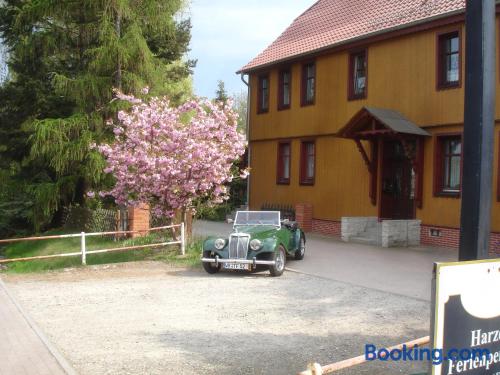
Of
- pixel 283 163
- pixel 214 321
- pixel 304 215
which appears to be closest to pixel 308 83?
pixel 283 163

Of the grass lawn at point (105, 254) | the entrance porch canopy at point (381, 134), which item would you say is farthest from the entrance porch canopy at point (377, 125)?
the grass lawn at point (105, 254)

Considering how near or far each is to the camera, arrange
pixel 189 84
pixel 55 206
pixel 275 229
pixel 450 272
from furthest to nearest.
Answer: pixel 189 84, pixel 55 206, pixel 275 229, pixel 450 272

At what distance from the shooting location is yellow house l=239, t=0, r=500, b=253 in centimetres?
1722

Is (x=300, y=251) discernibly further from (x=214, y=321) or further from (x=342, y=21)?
(x=342, y=21)

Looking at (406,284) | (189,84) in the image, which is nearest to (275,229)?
(406,284)

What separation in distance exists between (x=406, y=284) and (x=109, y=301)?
567cm

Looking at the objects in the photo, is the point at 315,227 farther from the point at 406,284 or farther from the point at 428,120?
the point at 406,284

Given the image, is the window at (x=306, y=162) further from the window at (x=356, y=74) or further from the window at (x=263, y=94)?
the window at (x=263, y=94)

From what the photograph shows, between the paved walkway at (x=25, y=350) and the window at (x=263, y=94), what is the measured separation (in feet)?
60.3

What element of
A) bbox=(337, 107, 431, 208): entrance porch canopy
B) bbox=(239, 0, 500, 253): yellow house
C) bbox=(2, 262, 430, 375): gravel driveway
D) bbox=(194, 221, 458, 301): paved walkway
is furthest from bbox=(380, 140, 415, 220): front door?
bbox=(2, 262, 430, 375): gravel driveway

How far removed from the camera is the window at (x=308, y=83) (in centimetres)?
2289

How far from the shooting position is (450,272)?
11.5 ft

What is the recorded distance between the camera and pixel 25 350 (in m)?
6.60

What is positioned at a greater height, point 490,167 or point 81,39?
point 81,39
